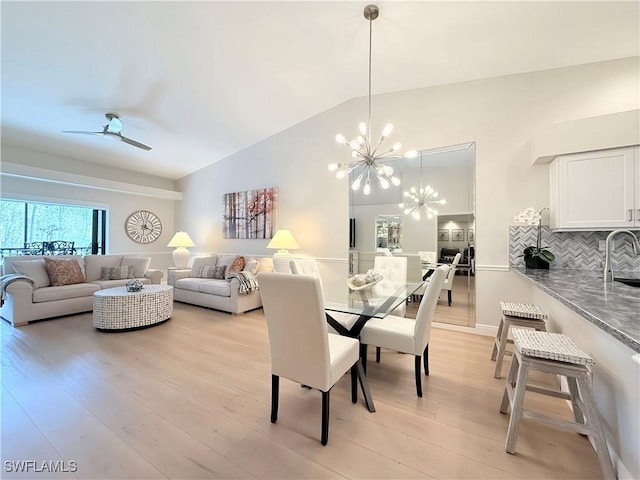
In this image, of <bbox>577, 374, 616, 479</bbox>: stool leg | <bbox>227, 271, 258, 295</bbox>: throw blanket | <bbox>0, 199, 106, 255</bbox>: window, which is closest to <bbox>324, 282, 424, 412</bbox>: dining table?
<bbox>577, 374, 616, 479</bbox>: stool leg

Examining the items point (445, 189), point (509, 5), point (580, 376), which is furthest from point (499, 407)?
point (509, 5)

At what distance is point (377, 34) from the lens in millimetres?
2713

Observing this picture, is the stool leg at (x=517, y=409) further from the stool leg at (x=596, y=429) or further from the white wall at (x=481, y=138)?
the white wall at (x=481, y=138)

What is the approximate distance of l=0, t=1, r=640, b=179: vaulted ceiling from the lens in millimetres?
2379

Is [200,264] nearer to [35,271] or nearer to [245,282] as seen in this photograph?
[245,282]

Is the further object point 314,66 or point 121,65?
point 314,66

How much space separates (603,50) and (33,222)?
9.22 metres

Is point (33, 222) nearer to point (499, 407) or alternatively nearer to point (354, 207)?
point (354, 207)

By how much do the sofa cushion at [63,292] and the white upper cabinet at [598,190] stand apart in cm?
632

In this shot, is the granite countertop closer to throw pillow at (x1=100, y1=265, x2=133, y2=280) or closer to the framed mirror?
the framed mirror

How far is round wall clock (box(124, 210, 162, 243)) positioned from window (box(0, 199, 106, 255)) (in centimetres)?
50

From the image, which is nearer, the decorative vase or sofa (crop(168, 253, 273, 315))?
the decorative vase

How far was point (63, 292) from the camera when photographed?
3.80 m

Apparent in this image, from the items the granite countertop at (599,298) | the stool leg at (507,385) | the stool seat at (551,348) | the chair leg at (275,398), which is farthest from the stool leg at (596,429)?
the chair leg at (275,398)
